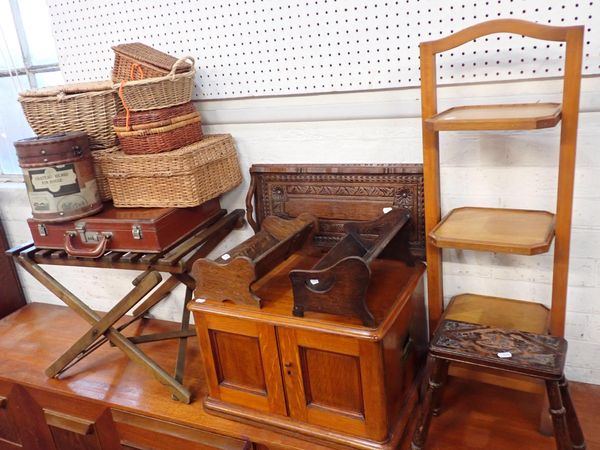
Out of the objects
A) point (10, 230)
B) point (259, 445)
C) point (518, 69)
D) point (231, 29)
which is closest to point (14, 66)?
point (10, 230)

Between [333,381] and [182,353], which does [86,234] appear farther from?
[333,381]

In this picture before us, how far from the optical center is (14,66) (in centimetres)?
254

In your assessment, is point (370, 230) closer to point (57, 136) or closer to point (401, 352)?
point (401, 352)

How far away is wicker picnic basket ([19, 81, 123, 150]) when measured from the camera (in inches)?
70.2

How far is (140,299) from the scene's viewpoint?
178 centimetres

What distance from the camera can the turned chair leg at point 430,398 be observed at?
1376 millimetres

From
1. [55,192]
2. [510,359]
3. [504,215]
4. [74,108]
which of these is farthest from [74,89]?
[510,359]

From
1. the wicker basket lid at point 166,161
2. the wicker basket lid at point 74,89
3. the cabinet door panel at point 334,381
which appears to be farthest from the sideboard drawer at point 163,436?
the wicker basket lid at point 74,89

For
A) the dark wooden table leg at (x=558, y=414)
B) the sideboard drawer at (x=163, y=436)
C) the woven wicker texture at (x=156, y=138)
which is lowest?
the sideboard drawer at (x=163, y=436)

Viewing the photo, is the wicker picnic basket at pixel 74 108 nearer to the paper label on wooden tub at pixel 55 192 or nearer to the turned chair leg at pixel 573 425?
the paper label on wooden tub at pixel 55 192

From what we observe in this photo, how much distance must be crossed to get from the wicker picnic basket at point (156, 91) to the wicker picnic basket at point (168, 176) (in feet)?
0.53

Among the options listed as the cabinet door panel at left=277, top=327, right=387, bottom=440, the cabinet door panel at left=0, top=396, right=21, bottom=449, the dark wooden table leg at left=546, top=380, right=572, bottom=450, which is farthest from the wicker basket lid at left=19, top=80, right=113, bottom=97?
the dark wooden table leg at left=546, top=380, right=572, bottom=450

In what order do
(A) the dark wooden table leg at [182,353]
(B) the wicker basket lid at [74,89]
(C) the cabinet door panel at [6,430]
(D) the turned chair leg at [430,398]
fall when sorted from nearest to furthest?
(D) the turned chair leg at [430,398] < (B) the wicker basket lid at [74,89] < (A) the dark wooden table leg at [182,353] < (C) the cabinet door panel at [6,430]

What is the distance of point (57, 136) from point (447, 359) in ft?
4.56
